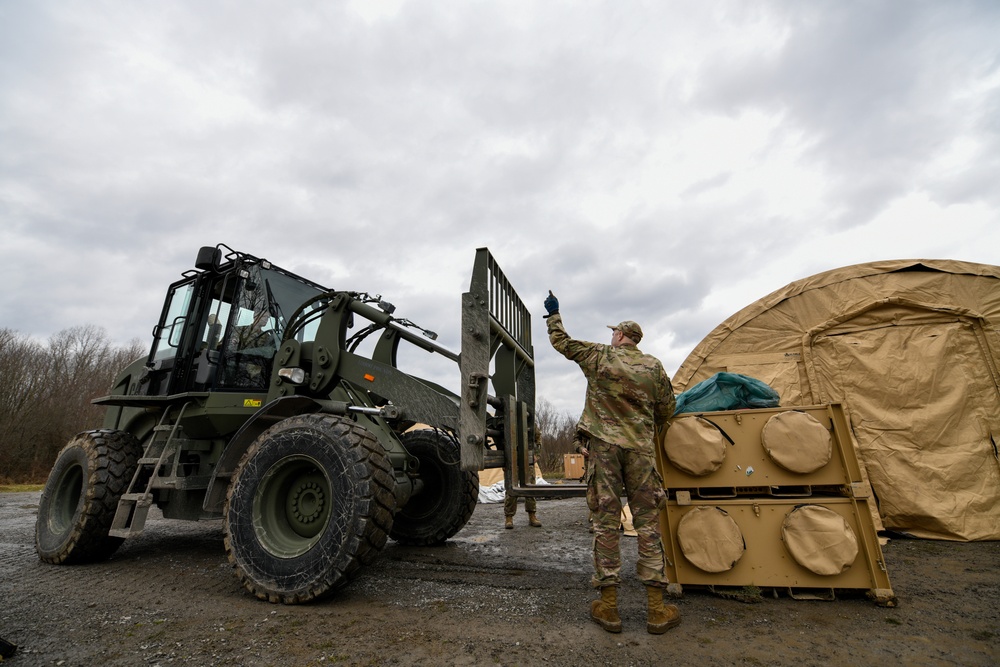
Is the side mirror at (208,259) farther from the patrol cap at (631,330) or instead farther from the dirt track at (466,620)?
the patrol cap at (631,330)

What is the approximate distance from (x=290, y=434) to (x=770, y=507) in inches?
140

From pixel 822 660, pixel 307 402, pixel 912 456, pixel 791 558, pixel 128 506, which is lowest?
pixel 822 660

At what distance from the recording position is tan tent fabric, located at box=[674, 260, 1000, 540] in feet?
17.6

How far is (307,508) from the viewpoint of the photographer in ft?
12.4

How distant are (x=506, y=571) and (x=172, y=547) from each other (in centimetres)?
407

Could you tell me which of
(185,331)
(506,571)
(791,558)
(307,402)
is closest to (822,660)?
(791,558)

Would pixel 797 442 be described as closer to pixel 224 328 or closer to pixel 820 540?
pixel 820 540

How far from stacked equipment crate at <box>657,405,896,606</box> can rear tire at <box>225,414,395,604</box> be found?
2133 mm

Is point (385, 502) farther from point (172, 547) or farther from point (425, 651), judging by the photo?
point (172, 547)

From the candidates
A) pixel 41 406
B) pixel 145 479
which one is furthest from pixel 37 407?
pixel 145 479

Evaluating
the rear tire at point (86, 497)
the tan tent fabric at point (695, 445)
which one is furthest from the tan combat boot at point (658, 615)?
the rear tire at point (86, 497)

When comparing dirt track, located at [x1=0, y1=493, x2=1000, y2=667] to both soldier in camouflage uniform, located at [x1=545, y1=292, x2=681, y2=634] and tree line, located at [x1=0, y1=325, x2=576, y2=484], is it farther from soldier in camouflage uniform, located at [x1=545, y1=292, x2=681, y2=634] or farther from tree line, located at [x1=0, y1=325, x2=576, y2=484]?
tree line, located at [x1=0, y1=325, x2=576, y2=484]

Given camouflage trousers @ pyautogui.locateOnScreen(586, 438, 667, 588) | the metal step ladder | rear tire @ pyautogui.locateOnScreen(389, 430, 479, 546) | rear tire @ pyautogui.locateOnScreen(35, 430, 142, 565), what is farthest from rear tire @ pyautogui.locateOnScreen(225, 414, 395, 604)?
rear tire @ pyautogui.locateOnScreen(35, 430, 142, 565)

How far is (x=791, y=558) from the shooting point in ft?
11.0
